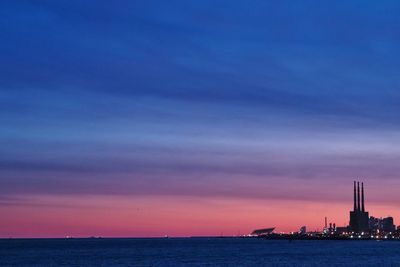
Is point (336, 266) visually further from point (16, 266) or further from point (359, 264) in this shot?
point (16, 266)

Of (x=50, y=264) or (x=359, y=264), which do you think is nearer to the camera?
(x=359, y=264)

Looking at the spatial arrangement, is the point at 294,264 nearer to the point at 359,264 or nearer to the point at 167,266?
the point at 359,264

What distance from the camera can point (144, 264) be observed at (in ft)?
469

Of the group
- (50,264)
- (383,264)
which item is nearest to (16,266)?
(50,264)

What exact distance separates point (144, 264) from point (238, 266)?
20086mm

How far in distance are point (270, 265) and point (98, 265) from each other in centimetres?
3442

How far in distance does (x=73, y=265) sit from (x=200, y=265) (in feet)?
85.6

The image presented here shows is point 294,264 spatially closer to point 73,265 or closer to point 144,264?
point 144,264

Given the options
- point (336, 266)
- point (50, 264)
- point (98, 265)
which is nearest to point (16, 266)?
point (50, 264)

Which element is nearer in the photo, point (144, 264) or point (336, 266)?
point (336, 266)

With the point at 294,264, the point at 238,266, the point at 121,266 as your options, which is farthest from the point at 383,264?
the point at 121,266

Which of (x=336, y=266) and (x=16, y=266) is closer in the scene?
(x=336, y=266)

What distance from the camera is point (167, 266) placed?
136m

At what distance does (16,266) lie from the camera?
143 meters
